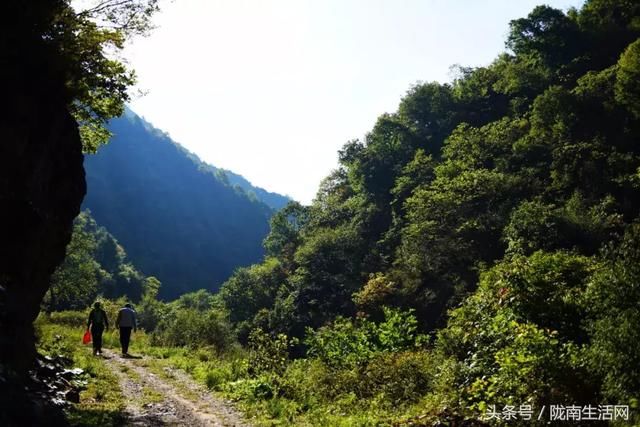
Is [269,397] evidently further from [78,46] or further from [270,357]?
[78,46]

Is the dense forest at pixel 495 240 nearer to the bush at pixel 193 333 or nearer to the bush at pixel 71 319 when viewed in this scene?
the bush at pixel 193 333

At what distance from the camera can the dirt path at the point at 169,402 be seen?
344 inches

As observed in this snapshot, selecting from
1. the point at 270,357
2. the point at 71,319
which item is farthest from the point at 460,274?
the point at 270,357

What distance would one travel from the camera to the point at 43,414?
255 inches

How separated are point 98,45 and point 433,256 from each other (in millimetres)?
32115

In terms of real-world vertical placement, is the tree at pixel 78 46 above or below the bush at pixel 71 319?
above


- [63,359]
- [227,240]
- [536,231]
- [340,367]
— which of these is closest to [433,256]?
[536,231]

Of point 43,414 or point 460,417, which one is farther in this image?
point 460,417

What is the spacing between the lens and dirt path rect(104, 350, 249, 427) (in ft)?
28.7

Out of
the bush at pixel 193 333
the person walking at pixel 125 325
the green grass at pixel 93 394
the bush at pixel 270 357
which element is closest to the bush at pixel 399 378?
the bush at pixel 270 357

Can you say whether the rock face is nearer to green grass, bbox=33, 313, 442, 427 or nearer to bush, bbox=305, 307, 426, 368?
green grass, bbox=33, 313, 442, 427

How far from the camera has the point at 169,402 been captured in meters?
10.1

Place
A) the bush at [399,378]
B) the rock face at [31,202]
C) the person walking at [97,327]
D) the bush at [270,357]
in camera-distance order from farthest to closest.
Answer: the person walking at [97,327] < the bush at [270,357] < the bush at [399,378] < the rock face at [31,202]

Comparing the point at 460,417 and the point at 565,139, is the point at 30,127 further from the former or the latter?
the point at 565,139
